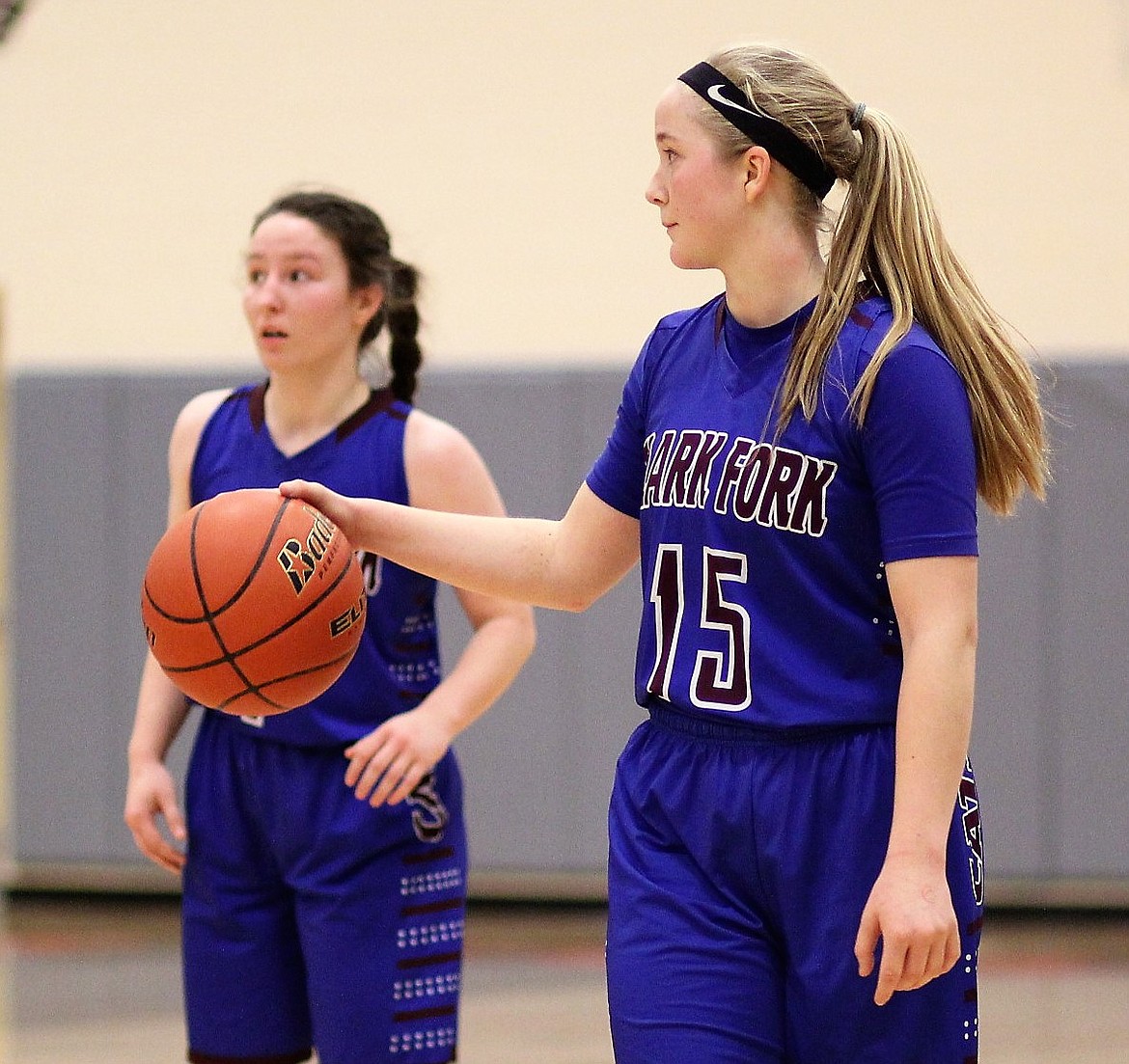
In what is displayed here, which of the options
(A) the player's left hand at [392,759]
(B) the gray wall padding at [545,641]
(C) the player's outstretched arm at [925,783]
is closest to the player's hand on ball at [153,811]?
(A) the player's left hand at [392,759]

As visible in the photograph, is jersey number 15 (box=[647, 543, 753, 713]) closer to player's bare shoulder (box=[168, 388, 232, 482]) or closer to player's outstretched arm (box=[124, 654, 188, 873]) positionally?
player's outstretched arm (box=[124, 654, 188, 873])

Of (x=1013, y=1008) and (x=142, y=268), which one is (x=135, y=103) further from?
(x=1013, y=1008)

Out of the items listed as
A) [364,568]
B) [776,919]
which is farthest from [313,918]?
[776,919]

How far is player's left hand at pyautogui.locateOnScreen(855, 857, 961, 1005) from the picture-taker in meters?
1.74

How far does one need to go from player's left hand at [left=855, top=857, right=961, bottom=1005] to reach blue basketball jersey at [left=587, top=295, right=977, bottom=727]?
20 cm

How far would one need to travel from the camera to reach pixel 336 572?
7.67 ft

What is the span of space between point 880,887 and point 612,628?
431 centimetres

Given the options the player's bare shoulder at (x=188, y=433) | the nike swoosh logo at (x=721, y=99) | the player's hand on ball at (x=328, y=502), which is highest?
the nike swoosh logo at (x=721, y=99)

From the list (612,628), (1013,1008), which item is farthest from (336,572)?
(612,628)

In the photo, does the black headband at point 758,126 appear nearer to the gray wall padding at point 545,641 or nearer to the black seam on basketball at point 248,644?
the black seam on basketball at point 248,644

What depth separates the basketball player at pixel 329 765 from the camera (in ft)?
9.08

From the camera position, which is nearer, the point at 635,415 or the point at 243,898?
the point at 635,415

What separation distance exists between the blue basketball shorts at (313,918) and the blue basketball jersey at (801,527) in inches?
37.9

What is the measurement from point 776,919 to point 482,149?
5316mm
